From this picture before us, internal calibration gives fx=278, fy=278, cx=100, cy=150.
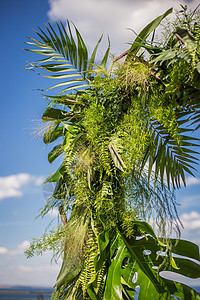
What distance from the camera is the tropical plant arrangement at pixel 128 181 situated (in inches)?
26.9

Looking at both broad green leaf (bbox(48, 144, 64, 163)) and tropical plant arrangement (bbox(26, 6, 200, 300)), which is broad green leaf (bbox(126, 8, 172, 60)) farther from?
broad green leaf (bbox(48, 144, 64, 163))

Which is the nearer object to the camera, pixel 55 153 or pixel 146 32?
pixel 146 32

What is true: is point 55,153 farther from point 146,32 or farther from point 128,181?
point 146,32

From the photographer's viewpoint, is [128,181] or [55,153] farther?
[55,153]

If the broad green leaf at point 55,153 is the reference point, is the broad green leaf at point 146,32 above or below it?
above

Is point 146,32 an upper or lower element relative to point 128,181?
upper

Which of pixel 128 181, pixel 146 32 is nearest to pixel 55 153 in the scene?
pixel 128 181

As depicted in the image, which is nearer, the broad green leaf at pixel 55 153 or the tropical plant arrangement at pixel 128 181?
the tropical plant arrangement at pixel 128 181

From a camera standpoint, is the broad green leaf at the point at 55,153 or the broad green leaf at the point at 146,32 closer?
the broad green leaf at the point at 146,32

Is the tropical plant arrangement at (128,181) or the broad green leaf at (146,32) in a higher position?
the broad green leaf at (146,32)

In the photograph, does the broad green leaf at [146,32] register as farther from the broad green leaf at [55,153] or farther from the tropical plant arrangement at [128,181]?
the broad green leaf at [55,153]

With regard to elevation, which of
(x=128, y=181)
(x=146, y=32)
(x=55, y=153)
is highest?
(x=146, y=32)

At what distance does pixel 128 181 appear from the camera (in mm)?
744

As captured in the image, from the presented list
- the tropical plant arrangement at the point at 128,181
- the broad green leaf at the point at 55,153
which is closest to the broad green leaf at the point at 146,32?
the tropical plant arrangement at the point at 128,181
